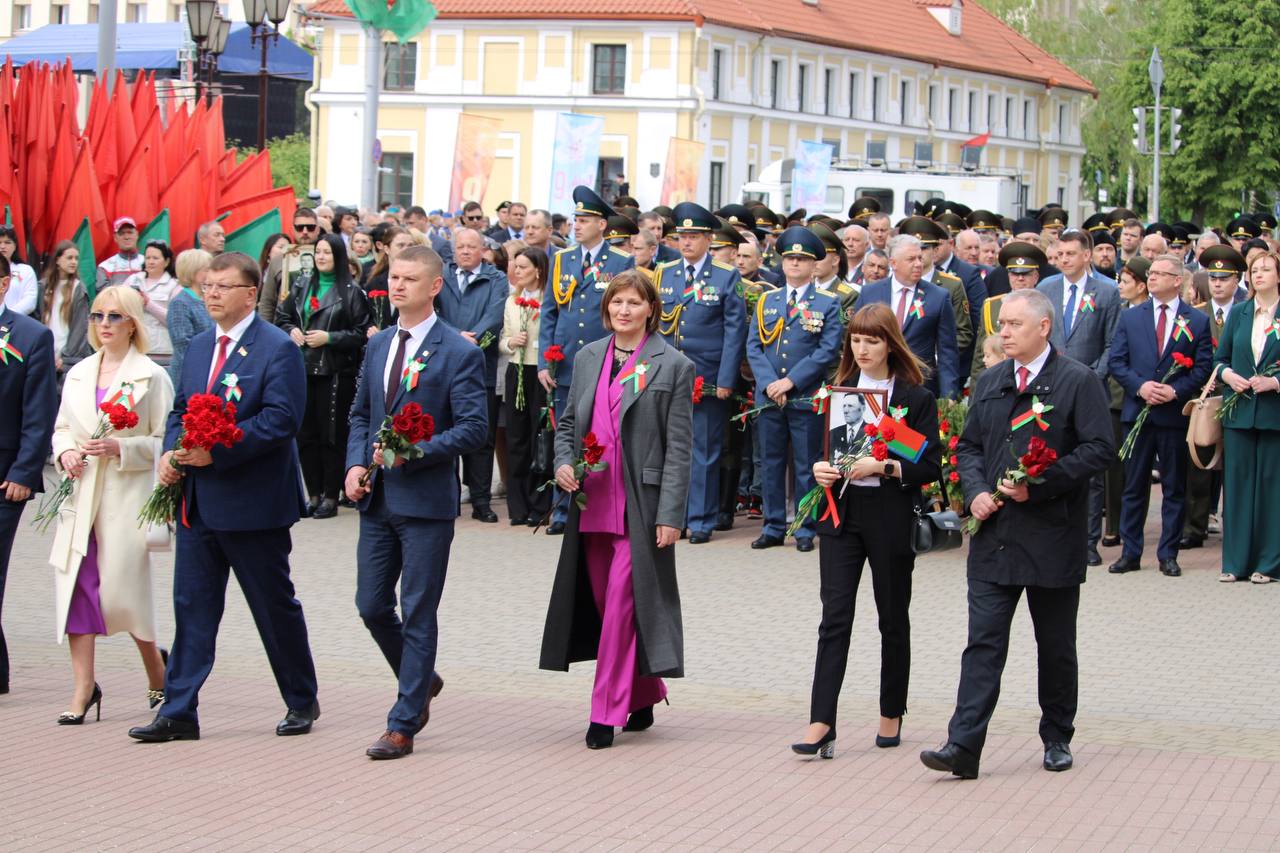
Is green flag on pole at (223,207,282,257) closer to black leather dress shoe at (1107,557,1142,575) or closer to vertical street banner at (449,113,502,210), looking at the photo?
black leather dress shoe at (1107,557,1142,575)

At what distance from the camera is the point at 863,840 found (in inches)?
273

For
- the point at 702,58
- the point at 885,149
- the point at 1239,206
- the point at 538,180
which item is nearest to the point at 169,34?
the point at 538,180

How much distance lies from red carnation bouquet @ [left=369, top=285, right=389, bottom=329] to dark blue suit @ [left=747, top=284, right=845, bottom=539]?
301cm

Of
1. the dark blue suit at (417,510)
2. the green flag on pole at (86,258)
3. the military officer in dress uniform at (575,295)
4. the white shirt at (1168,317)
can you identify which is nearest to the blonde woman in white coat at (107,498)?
the dark blue suit at (417,510)

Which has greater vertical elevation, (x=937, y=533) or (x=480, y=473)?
(x=937, y=533)

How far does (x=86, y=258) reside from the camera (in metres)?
17.7

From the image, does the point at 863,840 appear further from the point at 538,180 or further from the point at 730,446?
the point at 538,180

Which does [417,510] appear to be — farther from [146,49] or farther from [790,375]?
[146,49]

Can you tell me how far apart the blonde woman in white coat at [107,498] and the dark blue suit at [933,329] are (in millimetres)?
6172

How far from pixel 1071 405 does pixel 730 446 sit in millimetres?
7196

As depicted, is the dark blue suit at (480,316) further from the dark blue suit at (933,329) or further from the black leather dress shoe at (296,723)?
the black leather dress shoe at (296,723)

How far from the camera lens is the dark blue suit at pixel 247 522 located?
328 inches

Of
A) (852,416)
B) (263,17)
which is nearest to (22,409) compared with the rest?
(852,416)

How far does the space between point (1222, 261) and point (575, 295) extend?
4.55 m
